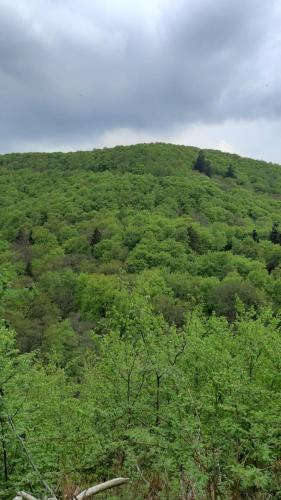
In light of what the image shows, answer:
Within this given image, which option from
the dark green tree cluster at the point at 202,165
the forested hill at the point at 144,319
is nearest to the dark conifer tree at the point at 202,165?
the dark green tree cluster at the point at 202,165

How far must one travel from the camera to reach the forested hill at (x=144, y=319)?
619 centimetres

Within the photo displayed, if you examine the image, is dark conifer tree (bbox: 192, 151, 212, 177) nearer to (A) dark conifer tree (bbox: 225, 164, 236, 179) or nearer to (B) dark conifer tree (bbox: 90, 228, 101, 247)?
(A) dark conifer tree (bbox: 225, 164, 236, 179)

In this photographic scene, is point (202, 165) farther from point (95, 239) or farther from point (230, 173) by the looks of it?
point (95, 239)

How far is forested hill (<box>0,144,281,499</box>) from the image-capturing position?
6.19 m

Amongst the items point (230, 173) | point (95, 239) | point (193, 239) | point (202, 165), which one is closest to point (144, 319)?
point (193, 239)

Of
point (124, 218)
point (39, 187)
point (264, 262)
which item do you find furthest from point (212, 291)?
point (39, 187)

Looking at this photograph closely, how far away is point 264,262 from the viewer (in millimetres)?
74438

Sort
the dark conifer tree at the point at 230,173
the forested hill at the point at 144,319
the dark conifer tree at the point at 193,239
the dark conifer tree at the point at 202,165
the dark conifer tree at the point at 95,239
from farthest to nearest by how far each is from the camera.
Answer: the dark conifer tree at the point at 230,173 → the dark conifer tree at the point at 202,165 → the dark conifer tree at the point at 95,239 → the dark conifer tree at the point at 193,239 → the forested hill at the point at 144,319

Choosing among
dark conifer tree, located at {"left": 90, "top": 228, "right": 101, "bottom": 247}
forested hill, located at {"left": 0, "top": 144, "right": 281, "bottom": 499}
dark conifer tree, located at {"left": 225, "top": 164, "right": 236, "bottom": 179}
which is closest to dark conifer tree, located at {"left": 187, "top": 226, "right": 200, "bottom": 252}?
forested hill, located at {"left": 0, "top": 144, "right": 281, "bottom": 499}

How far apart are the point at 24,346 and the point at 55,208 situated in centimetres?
6235

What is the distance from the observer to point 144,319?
10.6 m

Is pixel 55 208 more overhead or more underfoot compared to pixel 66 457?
more overhead

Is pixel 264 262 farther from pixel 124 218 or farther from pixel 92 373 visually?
pixel 92 373

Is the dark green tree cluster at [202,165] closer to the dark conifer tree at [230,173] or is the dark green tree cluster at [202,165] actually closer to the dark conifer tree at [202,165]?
the dark conifer tree at [202,165]
